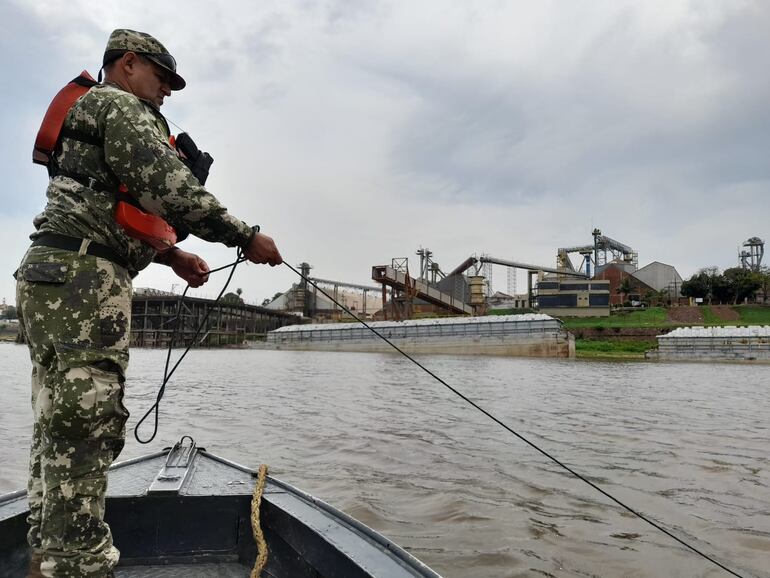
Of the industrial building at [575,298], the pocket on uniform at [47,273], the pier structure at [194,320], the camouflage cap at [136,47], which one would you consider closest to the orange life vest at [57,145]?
the camouflage cap at [136,47]

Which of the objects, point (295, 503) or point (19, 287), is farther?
point (295, 503)

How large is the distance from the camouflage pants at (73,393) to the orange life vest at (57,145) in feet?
0.64

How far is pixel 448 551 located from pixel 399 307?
58863 mm

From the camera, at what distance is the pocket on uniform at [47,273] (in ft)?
5.84

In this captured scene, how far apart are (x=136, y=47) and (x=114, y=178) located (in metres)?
0.60

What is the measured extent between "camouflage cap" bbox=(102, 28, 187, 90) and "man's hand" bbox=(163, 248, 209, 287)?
2.83ft

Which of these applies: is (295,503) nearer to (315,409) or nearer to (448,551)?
(448,551)

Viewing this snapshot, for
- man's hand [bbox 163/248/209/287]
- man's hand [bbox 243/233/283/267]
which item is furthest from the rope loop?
man's hand [bbox 243/233/283/267]

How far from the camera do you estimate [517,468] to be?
5508 mm

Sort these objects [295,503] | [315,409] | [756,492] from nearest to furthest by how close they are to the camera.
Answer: [295,503] < [756,492] < [315,409]

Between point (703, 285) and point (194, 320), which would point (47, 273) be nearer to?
point (703, 285)

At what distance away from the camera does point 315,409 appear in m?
9.84

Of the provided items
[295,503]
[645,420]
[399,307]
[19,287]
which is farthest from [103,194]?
[399,307]

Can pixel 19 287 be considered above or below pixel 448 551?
above
